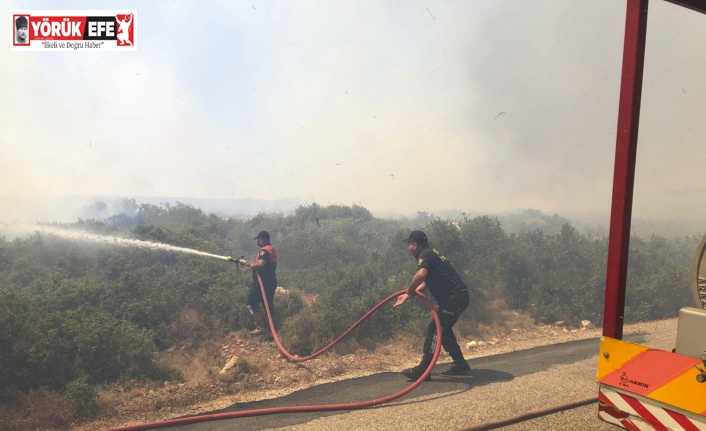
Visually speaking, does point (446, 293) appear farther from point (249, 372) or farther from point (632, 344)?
point (632, 344)

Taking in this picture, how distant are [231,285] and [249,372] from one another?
2870 mm

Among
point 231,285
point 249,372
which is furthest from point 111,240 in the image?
point 249,372

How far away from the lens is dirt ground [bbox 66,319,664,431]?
522 centimetres

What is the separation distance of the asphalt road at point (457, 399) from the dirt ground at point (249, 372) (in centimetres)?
38

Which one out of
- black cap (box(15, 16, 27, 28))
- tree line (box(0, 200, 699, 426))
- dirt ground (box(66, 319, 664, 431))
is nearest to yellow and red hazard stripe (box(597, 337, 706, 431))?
dirt ground (box(66, 319, 664, 431))

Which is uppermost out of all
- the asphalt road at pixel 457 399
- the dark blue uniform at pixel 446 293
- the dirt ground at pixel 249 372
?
the dark blue uniform at pixel 446 293

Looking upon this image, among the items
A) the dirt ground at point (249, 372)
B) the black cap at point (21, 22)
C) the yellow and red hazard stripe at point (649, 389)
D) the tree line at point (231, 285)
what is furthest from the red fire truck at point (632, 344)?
the black cap at point (21, 22)

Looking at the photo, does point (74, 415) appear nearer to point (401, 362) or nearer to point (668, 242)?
point (401, 362)

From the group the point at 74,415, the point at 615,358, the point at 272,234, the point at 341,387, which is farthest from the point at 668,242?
the point at 74,415

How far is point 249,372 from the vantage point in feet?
20.9

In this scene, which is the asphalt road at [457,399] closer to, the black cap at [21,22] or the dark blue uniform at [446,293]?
→ the dark blue uniform at [446,293]

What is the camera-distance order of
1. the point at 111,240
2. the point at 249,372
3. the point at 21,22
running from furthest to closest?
the point at 111,240, the point at 21,22, the point at 249,372

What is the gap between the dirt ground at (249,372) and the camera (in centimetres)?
522

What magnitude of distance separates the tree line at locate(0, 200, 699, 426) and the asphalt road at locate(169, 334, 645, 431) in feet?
5.28
